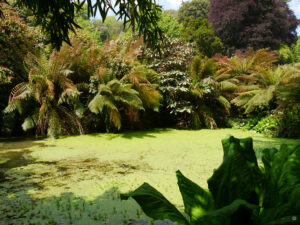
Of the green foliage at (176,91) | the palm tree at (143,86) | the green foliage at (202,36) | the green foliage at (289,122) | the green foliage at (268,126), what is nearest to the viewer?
the green foliage at (289,122)

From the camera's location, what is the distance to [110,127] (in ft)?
19.7

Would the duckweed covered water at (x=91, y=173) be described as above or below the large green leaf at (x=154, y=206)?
below

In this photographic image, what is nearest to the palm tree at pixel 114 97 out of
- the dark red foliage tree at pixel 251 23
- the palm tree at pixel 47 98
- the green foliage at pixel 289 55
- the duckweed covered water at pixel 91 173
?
the palm tree at pixel 47 98

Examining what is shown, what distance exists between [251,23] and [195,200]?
18927 millimetres

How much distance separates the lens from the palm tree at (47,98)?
527 cm

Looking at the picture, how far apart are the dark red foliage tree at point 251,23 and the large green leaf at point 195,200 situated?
57.4ft

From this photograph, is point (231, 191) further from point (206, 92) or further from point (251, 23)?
point (251, 23)

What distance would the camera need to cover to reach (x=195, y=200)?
Result: 2.70 feet

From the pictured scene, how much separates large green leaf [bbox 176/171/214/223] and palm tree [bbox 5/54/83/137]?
476 centimetres

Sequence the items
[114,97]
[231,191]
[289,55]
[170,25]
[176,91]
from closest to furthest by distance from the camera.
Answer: [231,191] → [114,97] → [176,91] → [170,25] → [289,55]

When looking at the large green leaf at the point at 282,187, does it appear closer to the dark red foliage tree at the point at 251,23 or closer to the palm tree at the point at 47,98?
the palm tree at the point at 47,98

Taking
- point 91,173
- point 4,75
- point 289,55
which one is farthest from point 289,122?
point 289,55

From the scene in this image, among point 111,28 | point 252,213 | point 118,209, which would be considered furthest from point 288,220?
point 111,28

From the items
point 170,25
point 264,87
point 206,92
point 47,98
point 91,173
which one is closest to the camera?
point 91,173
